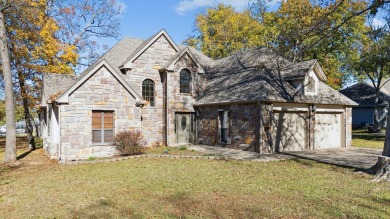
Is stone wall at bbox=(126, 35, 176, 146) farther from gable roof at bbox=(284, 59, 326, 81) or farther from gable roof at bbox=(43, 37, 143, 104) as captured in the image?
gable roof at bbox=(284, 59, 326, 81)

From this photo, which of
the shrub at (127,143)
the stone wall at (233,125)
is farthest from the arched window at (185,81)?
the shrub at (127,143)

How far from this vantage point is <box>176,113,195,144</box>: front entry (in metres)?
20.2

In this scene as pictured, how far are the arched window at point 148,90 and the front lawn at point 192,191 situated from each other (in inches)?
309

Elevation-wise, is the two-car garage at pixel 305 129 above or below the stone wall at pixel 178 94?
below

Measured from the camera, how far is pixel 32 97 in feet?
71.4

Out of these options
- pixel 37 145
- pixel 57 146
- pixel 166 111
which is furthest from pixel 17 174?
pixel 37 145

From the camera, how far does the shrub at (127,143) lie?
14828 mm

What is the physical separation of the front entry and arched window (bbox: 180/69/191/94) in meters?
1.82

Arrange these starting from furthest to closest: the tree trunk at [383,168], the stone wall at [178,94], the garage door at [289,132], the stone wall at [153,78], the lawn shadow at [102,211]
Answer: the stone wall at [178,94] < the stone wall at [153,78] < the garage door at [289,132] < the tree trunk at [383,168] < the lawn shadow at [102,211]

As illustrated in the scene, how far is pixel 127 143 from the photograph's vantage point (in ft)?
48.7

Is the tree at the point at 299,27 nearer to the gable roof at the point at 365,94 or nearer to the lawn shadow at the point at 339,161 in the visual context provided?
the gable roof at the point at 365,94

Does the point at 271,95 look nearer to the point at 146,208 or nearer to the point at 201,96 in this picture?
the point at 201,96

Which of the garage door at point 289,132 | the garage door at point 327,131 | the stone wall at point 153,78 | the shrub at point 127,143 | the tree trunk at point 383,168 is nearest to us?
the tree trunk at point 383,168

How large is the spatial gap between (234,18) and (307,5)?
1168 cm
